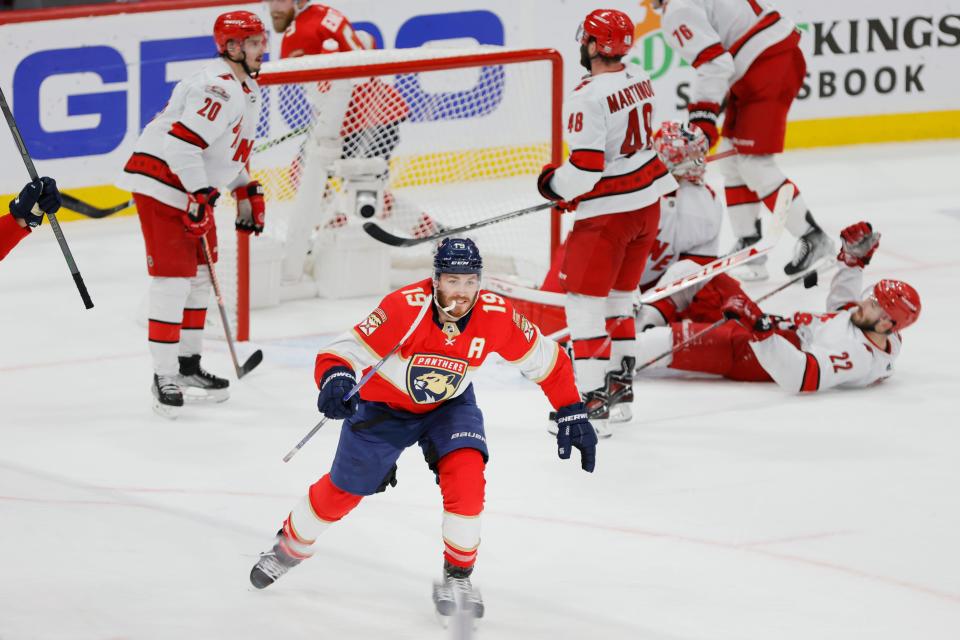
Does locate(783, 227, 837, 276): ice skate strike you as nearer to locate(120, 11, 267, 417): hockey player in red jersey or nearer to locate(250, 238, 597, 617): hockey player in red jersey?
locate(120, 11, 267, 417): hockey player in red jersey

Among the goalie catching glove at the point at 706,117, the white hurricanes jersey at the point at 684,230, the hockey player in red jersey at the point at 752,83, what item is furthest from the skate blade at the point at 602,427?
the hockey player in red jersey at the point at 752,83

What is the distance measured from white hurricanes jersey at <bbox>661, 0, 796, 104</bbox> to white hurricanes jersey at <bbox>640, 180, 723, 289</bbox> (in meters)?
0.80

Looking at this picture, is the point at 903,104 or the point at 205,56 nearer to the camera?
the point at 205,56

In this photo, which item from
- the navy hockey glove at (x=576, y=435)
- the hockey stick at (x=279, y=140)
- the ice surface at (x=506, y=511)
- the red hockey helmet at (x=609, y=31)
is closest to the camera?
the navy hockey glove at (x=576, y=435)

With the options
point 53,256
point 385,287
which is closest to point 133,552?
point 385,287

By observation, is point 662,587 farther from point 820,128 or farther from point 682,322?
point 820,128

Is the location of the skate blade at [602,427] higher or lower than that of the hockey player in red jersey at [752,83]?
lower

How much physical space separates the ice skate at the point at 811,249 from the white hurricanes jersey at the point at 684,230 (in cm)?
99

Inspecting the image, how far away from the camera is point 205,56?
7.33 metres

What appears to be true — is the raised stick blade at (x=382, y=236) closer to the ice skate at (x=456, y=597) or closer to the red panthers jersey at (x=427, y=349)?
the red panthers jersey at (x=427, y=349)

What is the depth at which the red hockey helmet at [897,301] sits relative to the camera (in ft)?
17.1

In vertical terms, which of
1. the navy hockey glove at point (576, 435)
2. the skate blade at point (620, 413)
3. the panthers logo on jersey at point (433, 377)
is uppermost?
the panthers logo on jersey at point (433, 377)

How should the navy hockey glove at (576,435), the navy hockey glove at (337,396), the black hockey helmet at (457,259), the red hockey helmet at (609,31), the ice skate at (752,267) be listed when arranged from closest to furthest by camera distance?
the navy hockey glove at (337,396), the black hockey helmet at (457,259), the navy hockey glove at (576,435), the red hockey helmet at (609,31), the ice skate at (752,267)

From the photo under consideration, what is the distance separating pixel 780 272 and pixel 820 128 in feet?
7.04
